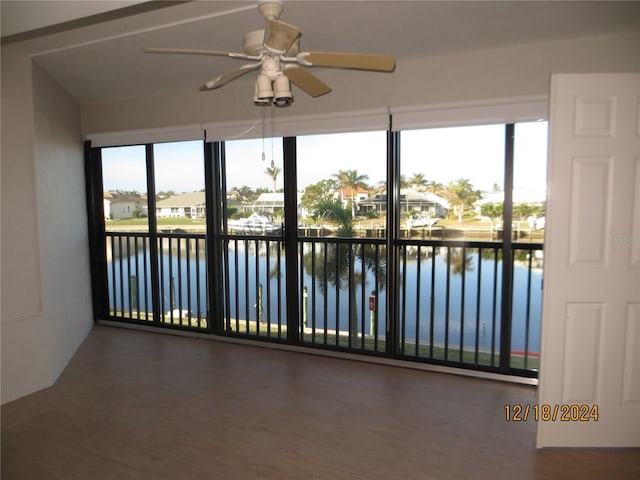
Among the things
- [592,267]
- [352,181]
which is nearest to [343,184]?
[352,181]

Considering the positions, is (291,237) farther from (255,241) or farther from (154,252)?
(154,252)

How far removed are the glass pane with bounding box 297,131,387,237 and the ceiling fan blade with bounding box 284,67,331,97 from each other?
1.26 meters

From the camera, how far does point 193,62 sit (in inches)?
130

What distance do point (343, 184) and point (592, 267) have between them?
1901 millimetres

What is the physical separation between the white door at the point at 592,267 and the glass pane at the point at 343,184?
4.61ft

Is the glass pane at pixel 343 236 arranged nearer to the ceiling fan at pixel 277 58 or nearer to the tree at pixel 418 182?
the tree at pixel 418 182

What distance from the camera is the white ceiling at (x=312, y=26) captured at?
7.82 ft

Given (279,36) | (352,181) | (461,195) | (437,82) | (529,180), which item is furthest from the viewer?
(352,181)

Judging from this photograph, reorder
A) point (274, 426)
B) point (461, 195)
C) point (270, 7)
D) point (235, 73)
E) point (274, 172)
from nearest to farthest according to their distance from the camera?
point (270, 7) < point (235, 73) < point (274, 426) < point (461, 195) < point (274, 172)

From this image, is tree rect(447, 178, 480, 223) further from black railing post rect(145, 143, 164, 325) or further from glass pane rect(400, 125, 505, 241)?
black railing post rect(145, 143, 164, 325)

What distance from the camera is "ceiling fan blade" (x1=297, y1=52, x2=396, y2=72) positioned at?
1689mm

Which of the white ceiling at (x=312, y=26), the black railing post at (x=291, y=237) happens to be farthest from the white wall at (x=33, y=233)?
the black railing post at (x=291, y=237)

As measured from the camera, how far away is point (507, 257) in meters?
3.03
